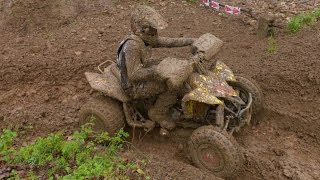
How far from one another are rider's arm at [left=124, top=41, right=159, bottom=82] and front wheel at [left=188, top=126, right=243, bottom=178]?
796mm

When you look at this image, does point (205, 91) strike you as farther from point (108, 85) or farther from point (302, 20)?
point (302, 20)

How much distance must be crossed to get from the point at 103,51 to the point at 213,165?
10.4 ft

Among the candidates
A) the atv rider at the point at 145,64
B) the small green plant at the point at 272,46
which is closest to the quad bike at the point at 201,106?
the atv rider at the point at 145,64

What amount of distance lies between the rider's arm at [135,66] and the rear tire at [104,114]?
0.56 meters

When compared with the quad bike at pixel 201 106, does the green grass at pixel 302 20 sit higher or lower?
lower

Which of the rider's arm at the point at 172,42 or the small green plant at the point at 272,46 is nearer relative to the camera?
the rider's arm at the point at 172,42

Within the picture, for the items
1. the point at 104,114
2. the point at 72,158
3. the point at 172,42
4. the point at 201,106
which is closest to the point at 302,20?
the point at 172,42

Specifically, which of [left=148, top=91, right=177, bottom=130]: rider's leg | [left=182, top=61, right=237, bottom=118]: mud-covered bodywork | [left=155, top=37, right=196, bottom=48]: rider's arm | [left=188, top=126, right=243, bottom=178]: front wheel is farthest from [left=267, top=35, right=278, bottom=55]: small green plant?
[left=188, top=126, right=243, bottom=178]: front wheel

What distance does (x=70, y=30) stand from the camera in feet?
25.0

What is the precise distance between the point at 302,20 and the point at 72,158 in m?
4.80

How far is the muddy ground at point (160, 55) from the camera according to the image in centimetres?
492

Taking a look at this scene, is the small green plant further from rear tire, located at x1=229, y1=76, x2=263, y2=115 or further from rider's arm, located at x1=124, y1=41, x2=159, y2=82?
rider's arm, located at x1=124, y1=41, x2=159, y2=82

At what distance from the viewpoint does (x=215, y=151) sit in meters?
4.38

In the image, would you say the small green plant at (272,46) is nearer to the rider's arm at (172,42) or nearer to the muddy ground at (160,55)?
the muddy ground at (160,55)
